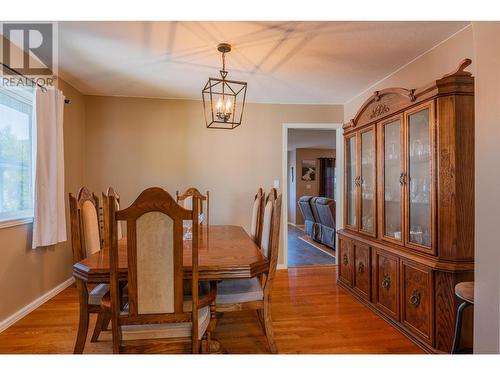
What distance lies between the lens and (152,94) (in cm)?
392

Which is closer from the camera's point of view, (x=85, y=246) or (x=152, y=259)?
(x=152, y=259)

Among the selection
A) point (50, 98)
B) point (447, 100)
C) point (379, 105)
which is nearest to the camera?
point (447, 100)

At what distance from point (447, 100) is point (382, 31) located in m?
0.76

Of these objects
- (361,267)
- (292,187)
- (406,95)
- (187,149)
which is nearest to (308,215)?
(292,187)

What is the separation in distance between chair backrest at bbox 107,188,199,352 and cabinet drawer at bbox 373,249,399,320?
1723 mm

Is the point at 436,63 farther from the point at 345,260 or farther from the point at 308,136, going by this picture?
the point at 308,136

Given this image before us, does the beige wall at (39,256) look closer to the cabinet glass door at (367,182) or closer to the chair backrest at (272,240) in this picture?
the chair backrest at (272,240)

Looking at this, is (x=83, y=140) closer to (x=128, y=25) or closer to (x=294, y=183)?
(x=128, y=25)

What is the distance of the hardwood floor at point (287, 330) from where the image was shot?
7.08 feet

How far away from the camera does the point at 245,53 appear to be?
2.70 m

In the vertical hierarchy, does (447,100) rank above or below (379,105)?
below

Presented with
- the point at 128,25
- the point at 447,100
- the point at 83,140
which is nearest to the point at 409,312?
the point at 447,100

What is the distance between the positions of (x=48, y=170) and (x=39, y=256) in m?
0.85
